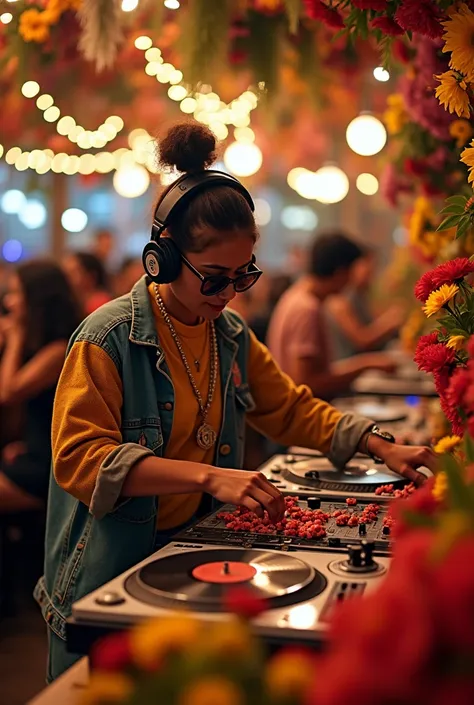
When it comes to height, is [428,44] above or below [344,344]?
above

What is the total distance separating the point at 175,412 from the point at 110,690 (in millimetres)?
1181

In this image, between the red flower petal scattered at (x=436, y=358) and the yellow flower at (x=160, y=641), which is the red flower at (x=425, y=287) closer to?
the red flower petal scattered at (x=436, y=358)

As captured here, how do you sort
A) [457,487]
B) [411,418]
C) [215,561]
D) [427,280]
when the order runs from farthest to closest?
[411,418]
[427,280]
[215,561]
[457,487]

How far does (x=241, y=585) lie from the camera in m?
1.41

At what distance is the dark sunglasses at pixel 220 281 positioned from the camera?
77.0 inches

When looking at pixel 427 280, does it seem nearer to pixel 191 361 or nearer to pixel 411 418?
pixel 191 361

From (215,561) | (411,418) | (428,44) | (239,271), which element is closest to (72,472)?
(215,561)

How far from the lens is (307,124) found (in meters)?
9.40

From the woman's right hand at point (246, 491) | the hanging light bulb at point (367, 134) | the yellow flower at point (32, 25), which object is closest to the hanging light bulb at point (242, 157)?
the hanging light bulb at point (367, 134)

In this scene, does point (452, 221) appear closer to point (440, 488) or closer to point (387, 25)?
point (387, 25)

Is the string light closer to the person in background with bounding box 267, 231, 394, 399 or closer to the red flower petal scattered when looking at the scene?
the red flower petal scattered

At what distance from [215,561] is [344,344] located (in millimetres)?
4895

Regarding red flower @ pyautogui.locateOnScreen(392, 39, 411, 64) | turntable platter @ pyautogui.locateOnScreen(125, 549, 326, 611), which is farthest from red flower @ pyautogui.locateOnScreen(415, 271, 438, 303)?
red flower @ pyautogui.locateOnScreen(392, 39, 411, 64)

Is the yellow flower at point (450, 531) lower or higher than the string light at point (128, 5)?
lower
